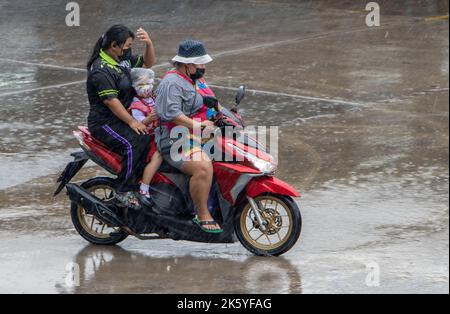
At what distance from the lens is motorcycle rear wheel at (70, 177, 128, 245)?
26.7ft

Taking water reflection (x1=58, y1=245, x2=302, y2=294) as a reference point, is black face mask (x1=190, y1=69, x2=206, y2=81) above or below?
above

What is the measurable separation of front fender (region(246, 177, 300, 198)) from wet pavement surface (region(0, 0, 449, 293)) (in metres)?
0.50

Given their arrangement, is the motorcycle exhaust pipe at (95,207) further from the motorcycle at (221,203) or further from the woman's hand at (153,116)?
the woman's hand at (153,116)

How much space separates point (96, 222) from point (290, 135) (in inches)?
149

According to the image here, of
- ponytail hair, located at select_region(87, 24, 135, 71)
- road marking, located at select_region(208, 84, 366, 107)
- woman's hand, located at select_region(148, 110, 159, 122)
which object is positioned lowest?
road marking, located at select_region(208, 84, 366, 107)

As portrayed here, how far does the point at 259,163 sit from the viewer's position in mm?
7680

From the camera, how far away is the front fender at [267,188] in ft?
24.9

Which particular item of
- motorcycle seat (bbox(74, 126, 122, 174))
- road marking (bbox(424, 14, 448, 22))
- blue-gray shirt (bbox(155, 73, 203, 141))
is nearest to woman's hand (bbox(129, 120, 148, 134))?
blue-gray shirt (bbox(155, 73, 203, 141))

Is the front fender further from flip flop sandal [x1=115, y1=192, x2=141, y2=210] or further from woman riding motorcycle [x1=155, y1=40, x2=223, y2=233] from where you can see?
flip flop sandal [x1=115, y1=192, x2=141, y2=210]

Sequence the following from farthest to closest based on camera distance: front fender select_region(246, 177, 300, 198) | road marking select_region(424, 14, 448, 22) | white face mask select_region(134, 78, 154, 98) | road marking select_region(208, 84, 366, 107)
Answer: road marking select_region(424, 14, 448, 22) < road marking select_region(208, 84, 366, 107) < white face mask select_region(134, 78, 154, 98) < front fender select_region(246, 177, 300, 198)

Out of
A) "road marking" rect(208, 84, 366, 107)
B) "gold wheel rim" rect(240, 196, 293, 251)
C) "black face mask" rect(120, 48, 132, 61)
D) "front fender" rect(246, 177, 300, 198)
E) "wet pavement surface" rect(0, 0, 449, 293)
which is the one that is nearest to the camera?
"wet pavement surface" rect(0, 0, 449, 293)

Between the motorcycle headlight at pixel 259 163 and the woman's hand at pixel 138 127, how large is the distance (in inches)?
26.2

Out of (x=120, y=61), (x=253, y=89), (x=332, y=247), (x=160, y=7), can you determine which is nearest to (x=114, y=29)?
(x=120, y=61)

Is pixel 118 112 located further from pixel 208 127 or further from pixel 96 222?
pixel 96 222
